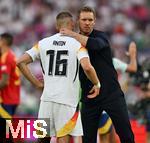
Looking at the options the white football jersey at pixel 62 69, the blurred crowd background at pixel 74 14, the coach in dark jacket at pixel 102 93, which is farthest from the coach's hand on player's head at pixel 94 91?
the blurred crowd background at pixel 74 14

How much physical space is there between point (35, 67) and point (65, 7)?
3546 mm

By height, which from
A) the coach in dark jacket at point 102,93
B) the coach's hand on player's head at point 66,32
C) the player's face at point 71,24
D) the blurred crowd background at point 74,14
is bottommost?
the coach in dark jacket at point 102,93

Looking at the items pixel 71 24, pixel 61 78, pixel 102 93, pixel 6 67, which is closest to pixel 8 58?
pixel 6 67

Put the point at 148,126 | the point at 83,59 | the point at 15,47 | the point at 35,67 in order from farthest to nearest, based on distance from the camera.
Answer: the point at 15,47 → the point at 35,67 → the point at 148,126 → the point at 83,59

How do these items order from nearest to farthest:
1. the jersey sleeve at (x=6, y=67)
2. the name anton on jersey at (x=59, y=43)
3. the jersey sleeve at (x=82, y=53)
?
the jersey sleeve at (x=82, y=53) < the name anton on jersey at (x=59, y=43) < the jersey sleeve at (x=6, y=67)

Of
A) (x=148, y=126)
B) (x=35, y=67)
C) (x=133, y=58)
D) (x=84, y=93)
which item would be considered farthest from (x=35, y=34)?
(x=84, y=93)

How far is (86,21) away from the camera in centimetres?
795

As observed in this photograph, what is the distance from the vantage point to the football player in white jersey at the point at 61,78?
759 centimetres

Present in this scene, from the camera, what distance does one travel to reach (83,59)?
24.6ft

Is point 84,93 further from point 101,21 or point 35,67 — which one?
point 101,21

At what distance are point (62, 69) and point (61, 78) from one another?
0.10m

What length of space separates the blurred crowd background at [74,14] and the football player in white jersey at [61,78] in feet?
36.1

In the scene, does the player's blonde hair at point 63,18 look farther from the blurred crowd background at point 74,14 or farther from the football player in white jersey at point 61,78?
the blurred crowd background at point 74,14

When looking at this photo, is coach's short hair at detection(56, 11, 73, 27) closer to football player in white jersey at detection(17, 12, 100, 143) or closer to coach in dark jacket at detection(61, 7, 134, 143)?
football player in white jersey at detection(17, 12, 100, 143)
